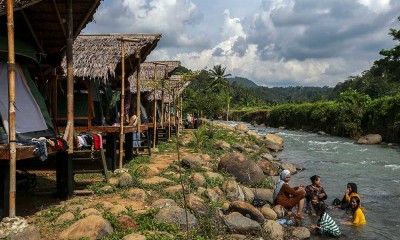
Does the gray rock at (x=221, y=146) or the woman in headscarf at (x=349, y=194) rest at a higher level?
the gray rock at (x=221, y=146)

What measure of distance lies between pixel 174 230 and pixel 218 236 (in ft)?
2.63

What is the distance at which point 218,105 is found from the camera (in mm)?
33250

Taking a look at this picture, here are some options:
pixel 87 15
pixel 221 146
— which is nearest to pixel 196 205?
pixel 87 15

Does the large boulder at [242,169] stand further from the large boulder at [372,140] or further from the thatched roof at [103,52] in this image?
the large boulder at [372,140]

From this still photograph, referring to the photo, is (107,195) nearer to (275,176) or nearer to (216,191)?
(216,191)

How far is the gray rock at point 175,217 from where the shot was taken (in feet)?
21.4

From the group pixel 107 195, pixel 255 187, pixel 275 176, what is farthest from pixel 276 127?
pixel 107 195

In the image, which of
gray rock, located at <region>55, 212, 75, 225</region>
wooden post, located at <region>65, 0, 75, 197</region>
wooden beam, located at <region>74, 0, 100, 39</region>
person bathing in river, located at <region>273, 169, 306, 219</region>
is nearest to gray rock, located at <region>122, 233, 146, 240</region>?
gray rock, located at <region>55, 212, 75, 225</region>

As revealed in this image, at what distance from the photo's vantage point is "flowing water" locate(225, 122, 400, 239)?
345 inches

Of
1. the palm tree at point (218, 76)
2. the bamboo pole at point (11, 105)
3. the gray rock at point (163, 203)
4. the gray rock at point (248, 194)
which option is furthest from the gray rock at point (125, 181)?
the palm tree at point (218, 76)

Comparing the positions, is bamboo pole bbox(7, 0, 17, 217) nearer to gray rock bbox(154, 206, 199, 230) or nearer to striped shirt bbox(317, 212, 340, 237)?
gray rock bbox(154, 206, 199, 230)

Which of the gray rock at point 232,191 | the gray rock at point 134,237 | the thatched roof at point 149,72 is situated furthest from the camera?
the thatched roof at point 149,72

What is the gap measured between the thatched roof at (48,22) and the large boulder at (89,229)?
3.98 m

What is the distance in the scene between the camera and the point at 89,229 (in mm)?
5672
